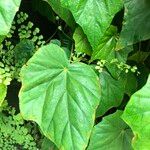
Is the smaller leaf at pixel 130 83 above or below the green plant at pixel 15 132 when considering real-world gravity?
above

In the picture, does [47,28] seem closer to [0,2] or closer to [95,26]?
[95,26]

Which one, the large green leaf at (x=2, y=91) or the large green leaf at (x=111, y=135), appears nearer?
the large green leaf at (x=2, y=91)

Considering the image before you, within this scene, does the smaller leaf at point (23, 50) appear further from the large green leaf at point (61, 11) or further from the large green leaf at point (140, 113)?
the large green leaf at point (140, 113)

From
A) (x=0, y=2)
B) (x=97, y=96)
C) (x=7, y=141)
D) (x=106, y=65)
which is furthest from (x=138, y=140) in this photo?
(x=7, y=141)

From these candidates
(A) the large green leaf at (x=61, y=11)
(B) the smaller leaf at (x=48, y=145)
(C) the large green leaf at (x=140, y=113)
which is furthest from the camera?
(B) the smaller leaf at (x=48, y=145)

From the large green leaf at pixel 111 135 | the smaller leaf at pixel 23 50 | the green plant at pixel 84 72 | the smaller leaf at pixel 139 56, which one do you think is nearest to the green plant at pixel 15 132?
the green plant at pixel 84 72

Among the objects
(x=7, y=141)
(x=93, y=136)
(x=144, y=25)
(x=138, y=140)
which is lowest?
(x=7, y=141)

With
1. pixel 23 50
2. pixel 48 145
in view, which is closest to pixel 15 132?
pixel 48 145

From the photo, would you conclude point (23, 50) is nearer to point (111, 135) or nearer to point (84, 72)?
point (84, 72)

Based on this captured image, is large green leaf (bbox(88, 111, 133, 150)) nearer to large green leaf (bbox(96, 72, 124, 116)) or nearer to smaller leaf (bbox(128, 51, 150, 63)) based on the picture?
large green leaf (bbox(96, 72, 124, 116))
